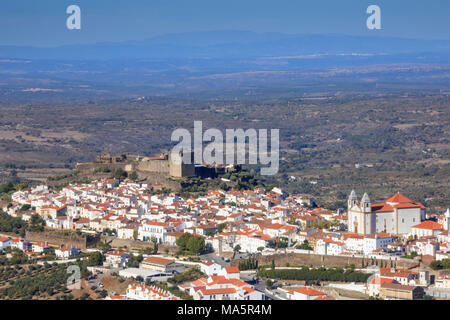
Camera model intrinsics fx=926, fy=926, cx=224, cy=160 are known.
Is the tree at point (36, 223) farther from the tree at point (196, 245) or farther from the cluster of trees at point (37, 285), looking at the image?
the tree at point (196, 245)

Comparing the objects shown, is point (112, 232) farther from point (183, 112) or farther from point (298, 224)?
point (183, 112)

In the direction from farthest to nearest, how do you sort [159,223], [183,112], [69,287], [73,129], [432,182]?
[183,112] → [73,129] → [432,182] → [159,223] → [69,287]

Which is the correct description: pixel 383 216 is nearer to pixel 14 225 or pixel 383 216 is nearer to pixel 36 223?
pixel 36 223

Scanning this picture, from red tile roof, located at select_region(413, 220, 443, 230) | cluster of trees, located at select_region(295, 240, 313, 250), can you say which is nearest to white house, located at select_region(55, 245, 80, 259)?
cluster of trees, located at select_region(295, 240, 313, 250)

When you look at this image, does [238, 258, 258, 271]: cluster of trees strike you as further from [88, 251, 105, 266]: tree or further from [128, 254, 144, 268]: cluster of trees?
[88, 251, 105, 266]: tree

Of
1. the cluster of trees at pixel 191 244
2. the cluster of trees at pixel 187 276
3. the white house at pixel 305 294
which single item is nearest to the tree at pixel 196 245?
the cluster of trees at pixel 191 244

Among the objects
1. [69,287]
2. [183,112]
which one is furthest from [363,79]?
[69,287]
